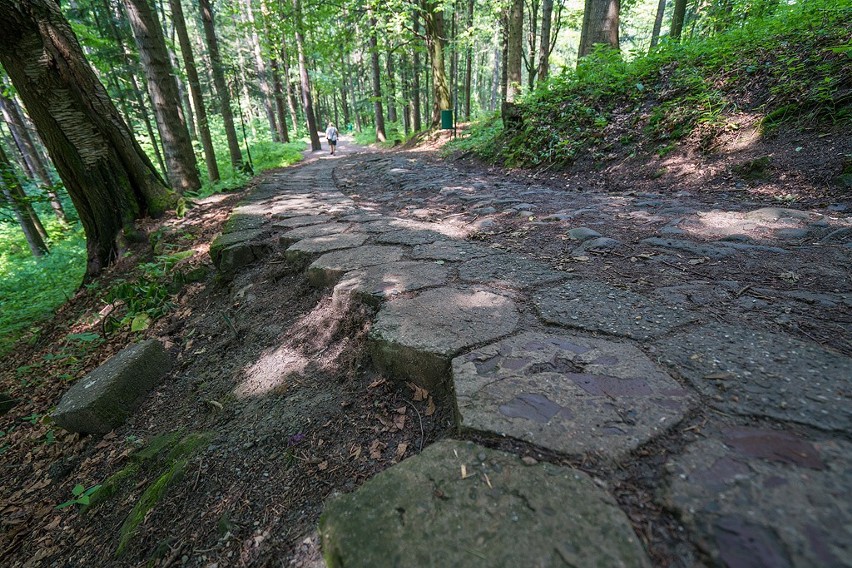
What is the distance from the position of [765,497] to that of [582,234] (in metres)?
2.04

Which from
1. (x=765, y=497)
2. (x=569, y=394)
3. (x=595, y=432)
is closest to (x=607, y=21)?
(x=569, y=394)

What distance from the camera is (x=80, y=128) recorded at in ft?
13.1

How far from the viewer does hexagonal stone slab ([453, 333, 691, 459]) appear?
0.94m

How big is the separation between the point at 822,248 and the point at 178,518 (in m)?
3.22

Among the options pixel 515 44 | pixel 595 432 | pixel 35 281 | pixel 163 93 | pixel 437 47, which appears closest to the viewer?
pixel 595 432

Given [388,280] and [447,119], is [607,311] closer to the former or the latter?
[388,280]

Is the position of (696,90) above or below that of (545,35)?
below

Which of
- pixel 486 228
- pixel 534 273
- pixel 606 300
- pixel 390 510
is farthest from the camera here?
pixel 486 228

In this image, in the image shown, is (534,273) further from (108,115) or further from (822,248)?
(108,115)

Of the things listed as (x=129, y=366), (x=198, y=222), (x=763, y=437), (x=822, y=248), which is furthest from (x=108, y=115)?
(x=822, y=248)

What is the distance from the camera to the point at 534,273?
200cm

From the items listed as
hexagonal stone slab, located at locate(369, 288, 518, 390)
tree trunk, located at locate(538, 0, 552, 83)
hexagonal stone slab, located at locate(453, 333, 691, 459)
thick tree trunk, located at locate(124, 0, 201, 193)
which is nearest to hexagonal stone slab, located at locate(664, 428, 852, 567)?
hexagonal stone slab, located at locate(453, 333, 691, 459)

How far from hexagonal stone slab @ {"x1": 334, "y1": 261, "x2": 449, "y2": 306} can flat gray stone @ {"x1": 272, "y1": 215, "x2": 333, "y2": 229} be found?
1.50 meters

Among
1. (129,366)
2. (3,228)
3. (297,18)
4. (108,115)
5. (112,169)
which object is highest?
(297,18)
